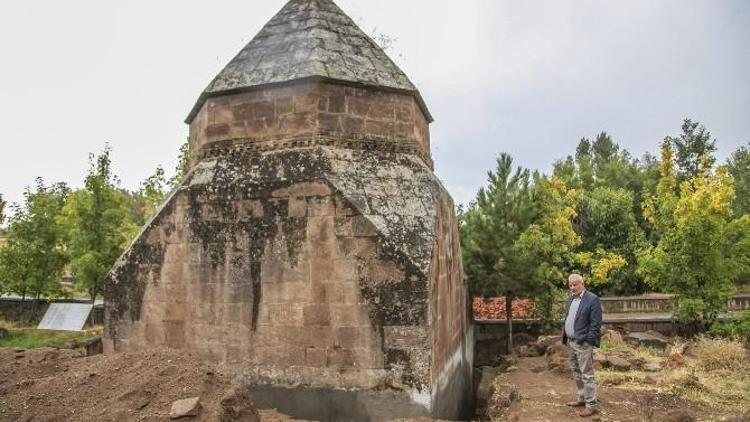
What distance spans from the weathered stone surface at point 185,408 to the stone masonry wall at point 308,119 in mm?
3621

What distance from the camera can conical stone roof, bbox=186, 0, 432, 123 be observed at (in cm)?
732

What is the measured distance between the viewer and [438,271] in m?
6.95

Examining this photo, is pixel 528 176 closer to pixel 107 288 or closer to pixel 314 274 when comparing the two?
pixel 314 274

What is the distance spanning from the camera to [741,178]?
3453 centimetres

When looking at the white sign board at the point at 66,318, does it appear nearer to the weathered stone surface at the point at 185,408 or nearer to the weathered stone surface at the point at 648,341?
the weathered stone surface at the point at 185,408

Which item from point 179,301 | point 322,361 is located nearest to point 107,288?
point 179,301

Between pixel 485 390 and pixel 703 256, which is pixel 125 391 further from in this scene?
pixel 703 256

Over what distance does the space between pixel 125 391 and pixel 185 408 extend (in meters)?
0.98

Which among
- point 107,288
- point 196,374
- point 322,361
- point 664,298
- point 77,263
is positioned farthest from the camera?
point 664,298

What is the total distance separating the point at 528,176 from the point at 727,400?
8399 mm

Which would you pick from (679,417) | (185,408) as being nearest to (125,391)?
(185,408)

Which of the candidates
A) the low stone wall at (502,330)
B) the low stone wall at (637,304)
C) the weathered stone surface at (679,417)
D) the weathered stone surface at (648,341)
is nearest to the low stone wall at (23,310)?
the low stone wall at (502,330)

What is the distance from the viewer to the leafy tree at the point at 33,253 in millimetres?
19625

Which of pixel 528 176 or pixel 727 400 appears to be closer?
pixel 727 400
